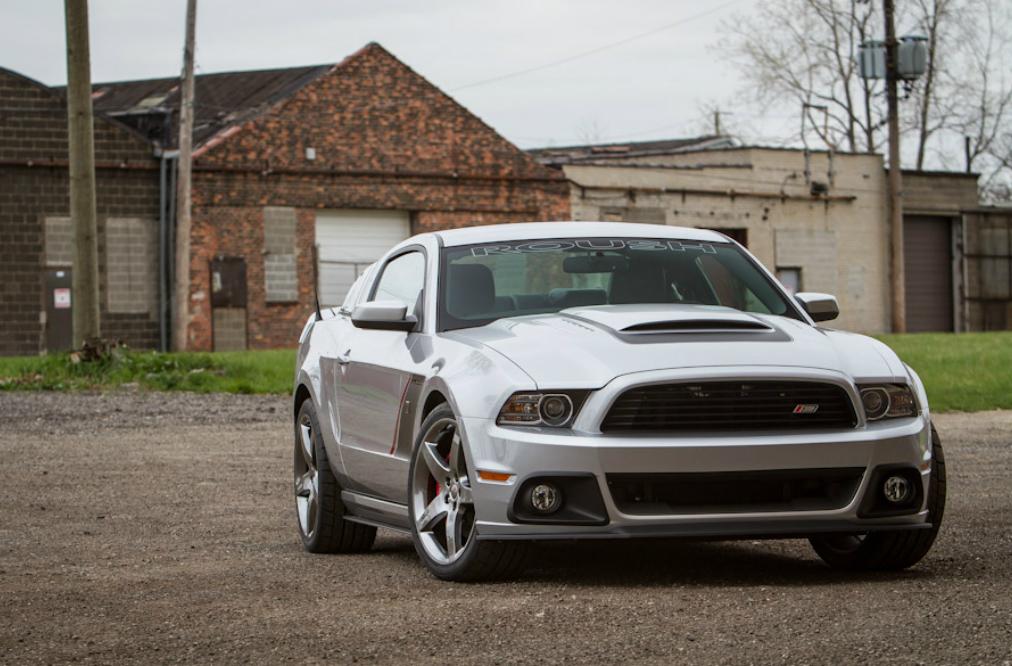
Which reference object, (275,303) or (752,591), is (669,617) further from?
(275,303)

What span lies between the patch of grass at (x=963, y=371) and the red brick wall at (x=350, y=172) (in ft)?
53.5

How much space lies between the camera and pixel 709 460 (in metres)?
6.56

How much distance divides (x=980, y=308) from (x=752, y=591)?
56053 mm

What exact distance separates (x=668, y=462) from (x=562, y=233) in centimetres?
203

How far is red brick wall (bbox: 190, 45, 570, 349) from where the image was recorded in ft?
143

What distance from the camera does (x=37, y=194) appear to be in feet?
137

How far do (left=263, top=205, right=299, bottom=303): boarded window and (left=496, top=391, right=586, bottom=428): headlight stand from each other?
3792 cm

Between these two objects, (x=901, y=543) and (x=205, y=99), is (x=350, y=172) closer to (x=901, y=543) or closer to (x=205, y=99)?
(x=205, y=99)

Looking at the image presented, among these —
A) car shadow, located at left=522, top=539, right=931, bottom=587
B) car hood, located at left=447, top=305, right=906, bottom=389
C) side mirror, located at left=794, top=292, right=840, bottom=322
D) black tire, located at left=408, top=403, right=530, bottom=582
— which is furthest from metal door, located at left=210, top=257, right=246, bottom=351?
black tire, located at left=408, top=403, right=530, bottom=582

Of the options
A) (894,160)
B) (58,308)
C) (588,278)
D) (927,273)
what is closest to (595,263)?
(588,278)

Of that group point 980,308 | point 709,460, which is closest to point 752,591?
point 709,460

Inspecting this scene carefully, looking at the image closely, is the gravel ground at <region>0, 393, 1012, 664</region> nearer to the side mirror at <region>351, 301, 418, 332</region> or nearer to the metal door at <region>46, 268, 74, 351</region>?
the side mirror at <region>351, 301, 418, 332</region>

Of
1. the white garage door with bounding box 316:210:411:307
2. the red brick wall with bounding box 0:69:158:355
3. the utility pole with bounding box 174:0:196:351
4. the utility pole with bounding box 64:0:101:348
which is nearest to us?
the utility pole with bounding box 64:0:101:348

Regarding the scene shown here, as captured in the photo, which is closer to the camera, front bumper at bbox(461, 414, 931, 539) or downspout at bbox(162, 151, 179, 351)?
front bumper at bbox(461, 414, 931, 539)
